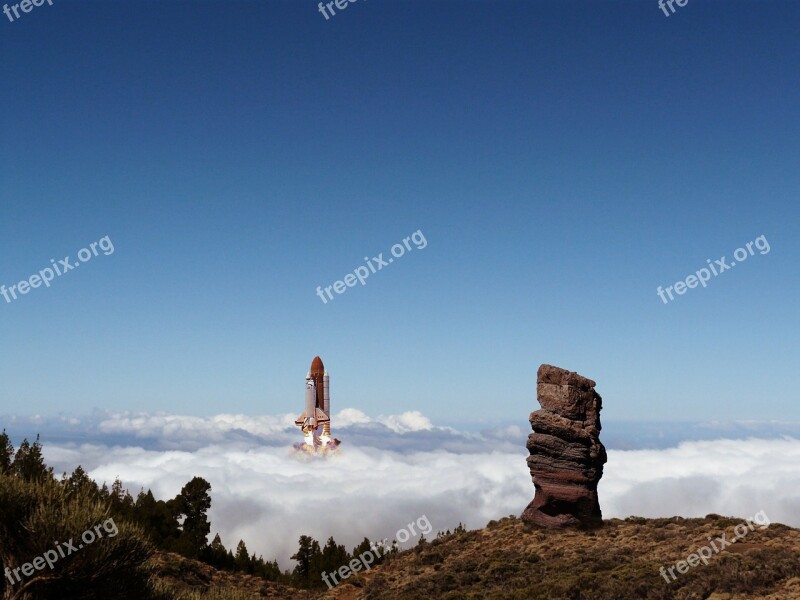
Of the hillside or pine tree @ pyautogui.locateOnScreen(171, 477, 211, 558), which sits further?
pine tree @ pyautogui.locateOnScreen(171, 477, 211, 558)

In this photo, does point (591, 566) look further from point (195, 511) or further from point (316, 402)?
point (316, 402)

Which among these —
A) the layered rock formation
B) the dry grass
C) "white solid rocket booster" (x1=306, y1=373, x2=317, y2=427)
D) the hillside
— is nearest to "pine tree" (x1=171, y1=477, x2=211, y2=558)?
the hillside

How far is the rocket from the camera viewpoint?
96.1 m

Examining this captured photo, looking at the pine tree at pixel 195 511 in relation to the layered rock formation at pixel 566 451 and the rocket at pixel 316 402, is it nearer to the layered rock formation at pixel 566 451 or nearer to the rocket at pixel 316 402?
the layered rock formation at pixel 566 451

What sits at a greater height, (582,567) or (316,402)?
(316,402)

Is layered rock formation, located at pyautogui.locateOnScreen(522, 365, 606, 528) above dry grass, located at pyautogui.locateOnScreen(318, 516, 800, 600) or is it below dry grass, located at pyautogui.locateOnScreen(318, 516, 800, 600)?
above

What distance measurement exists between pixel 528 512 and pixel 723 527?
1279 centimetres

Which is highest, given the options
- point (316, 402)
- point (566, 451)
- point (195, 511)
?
point (316, 402)

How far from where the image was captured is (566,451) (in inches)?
1769

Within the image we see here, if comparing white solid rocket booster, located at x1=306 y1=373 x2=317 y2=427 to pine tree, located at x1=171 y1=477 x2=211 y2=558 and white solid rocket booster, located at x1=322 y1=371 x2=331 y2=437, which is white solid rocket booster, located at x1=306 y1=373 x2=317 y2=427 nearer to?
white solid rocket booster, located at x1=322 y1=371 x2=331 y2=437

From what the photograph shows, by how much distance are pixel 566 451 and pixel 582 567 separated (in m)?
10.5

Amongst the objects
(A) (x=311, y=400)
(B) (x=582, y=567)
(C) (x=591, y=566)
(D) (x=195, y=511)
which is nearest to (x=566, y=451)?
(C) (x=591, y=566)

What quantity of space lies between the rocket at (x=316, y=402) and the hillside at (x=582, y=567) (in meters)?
45.0

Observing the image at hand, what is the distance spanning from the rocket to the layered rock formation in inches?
2112
